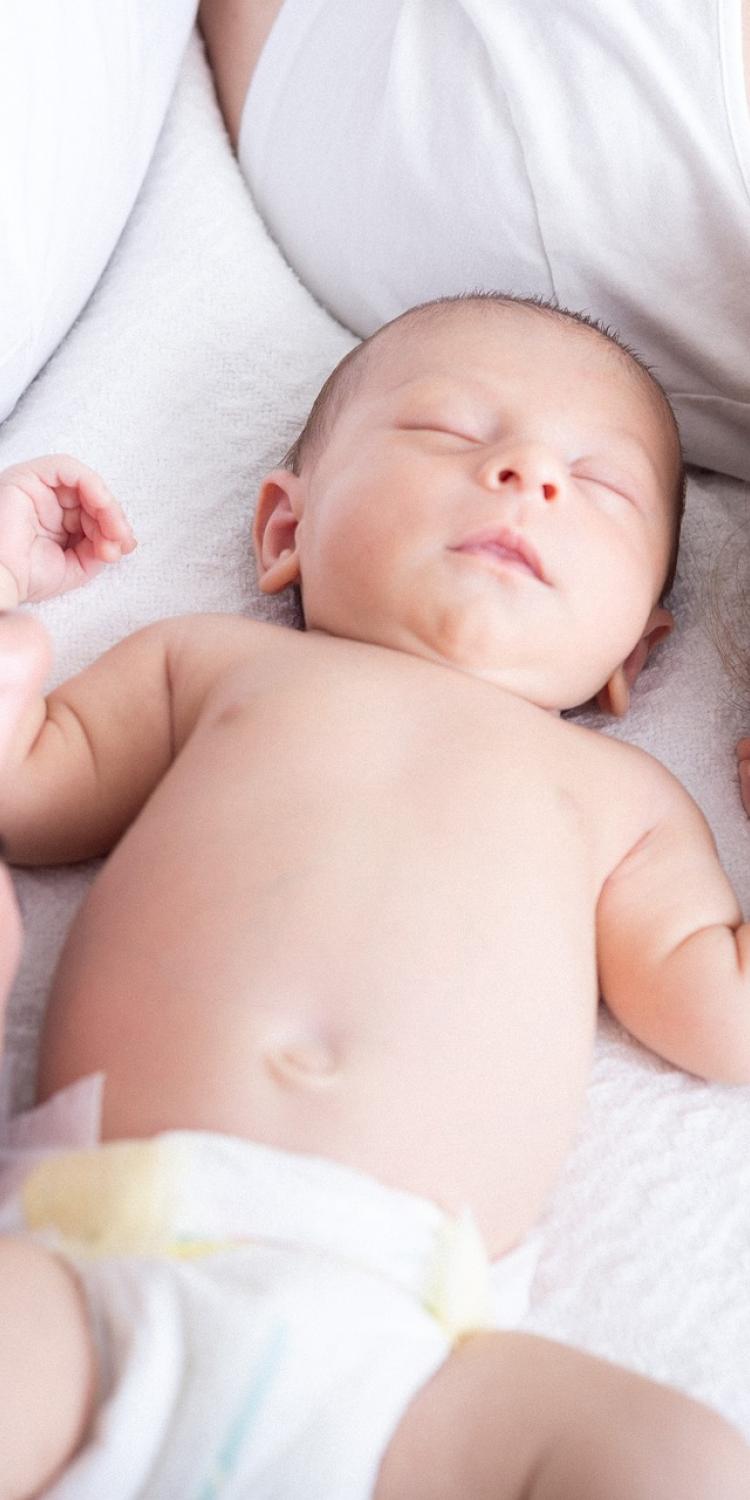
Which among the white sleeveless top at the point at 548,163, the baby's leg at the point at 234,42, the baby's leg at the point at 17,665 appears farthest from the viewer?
the baby's leg at the point at 234,42

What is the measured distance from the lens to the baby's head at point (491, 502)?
3.69ft

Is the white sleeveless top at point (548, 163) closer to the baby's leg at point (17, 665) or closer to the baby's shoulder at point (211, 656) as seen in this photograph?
the baby's shoulder at point (211, 656)

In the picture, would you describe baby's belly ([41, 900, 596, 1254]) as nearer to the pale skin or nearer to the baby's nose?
the pale skin

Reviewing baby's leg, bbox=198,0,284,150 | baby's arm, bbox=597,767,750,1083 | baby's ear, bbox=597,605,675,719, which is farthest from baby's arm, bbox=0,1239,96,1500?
baby's leg, bbox=198,0,284,150

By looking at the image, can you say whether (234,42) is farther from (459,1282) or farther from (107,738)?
(459,1282)

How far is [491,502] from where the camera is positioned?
1127 millimetres

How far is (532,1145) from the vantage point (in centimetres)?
97

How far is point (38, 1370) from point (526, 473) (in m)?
0.71

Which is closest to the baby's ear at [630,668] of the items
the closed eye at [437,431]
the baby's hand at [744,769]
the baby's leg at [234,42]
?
the baby's hand at [744,769]

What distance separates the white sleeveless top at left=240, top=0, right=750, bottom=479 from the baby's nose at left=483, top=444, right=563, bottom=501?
35 cm

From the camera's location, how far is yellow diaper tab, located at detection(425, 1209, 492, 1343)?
2.84 feet

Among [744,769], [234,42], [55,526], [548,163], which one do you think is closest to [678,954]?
[744,769]

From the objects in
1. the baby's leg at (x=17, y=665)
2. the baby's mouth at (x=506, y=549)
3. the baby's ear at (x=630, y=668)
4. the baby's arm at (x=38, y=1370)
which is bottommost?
the baby's ear at (x=630, y=668)

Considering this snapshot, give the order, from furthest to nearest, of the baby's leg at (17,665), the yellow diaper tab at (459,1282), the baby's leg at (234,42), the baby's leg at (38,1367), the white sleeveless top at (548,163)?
the baby's leg at (234,42)
the white sleeveless top at (548,163)
the baby's leg at (17,665)
the yellow diaper tab at (459,1282)
the baby's leg at (38,1367)
